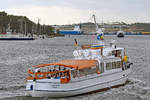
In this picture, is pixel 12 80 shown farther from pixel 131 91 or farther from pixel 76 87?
pixel 131 91

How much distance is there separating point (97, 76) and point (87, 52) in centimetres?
444

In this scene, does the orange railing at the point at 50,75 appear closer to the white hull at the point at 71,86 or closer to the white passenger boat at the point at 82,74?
the white passenger boat at the point at 82,74

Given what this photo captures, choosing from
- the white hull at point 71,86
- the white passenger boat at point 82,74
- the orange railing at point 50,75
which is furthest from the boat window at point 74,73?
the orange railing at point 50,75

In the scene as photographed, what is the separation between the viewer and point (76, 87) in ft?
89.5

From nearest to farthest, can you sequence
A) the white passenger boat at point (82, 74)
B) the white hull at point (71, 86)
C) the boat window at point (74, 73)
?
1. the white hull at point (71, 86)
2. the white passenger boat at point (82, 74)
3. the boat window at point (74, 73)

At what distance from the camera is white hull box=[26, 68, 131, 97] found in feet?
85.3

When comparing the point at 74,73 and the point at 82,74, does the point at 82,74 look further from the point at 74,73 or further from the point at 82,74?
the point at 74,73

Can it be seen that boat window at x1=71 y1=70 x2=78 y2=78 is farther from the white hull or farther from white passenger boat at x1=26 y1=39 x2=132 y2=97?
the white hull

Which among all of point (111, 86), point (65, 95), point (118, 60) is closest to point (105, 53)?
point (118, 60)

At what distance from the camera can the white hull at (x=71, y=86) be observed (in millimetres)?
25984

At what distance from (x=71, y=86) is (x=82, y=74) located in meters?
2.37

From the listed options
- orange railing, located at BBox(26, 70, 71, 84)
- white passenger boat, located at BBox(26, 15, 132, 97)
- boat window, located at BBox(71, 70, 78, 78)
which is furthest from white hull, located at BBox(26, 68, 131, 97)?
boat window, located at BBox(71, 70, 78, 78)

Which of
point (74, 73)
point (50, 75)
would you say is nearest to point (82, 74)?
point (74, 73)

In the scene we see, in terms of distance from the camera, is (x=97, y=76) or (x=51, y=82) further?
(x=97, y=76)
